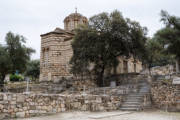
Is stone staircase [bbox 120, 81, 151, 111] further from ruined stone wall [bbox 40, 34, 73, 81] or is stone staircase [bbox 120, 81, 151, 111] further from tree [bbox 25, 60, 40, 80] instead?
tree [bbox 25, 60, 40, 80]

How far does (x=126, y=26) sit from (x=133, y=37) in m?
1.37

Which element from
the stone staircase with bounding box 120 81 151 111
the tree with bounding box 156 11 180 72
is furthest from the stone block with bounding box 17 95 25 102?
the tree with bounding box 156 11 180 72

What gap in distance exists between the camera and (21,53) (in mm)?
22922

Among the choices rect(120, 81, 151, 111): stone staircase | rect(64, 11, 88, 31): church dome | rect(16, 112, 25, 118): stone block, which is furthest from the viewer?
rect(64, 11, 88, 31): church dome

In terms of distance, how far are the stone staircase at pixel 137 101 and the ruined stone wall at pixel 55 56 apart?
15.6m

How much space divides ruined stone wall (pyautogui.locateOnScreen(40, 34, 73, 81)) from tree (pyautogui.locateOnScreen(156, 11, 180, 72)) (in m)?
15.7

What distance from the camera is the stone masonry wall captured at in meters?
9.03

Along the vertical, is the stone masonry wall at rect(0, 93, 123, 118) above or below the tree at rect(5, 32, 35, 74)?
below

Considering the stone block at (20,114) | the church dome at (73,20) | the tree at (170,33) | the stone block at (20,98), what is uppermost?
the church dome at (73,20)

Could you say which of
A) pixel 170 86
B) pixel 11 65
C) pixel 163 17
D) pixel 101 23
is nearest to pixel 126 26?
pixel 101 23

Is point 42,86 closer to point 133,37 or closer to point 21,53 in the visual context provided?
point 21,53

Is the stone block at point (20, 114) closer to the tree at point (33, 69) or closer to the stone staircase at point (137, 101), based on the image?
the stone staircase at point (137, 101)

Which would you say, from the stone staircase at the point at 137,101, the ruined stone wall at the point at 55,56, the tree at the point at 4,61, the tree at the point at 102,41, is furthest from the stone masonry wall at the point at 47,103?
the ruined stone wall at the point at 55,56

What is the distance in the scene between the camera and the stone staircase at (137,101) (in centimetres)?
1310
